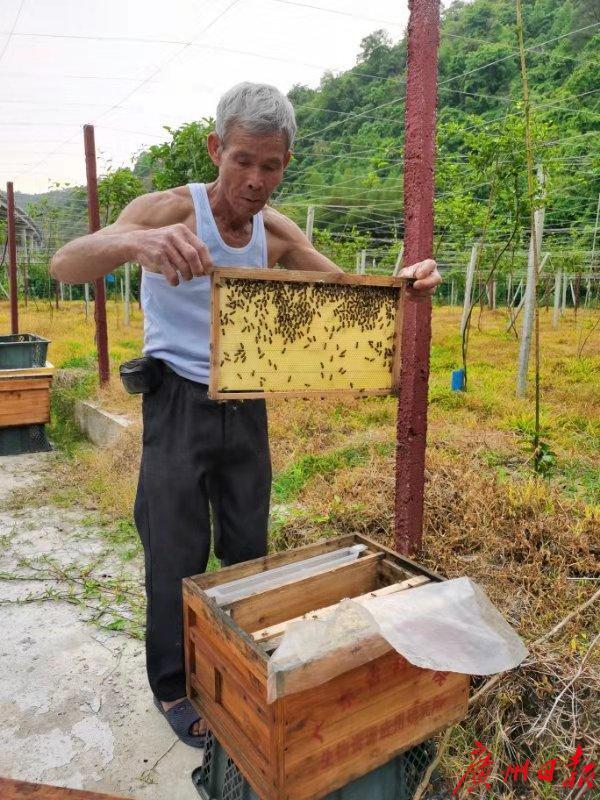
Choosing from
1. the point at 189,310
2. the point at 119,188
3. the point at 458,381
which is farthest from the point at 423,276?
the point at 119,188

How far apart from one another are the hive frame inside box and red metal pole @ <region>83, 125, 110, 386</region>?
6.78 m

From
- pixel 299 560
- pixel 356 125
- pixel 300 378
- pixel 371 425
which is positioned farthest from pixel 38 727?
pixel 356 125

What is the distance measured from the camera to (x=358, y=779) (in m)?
1.84

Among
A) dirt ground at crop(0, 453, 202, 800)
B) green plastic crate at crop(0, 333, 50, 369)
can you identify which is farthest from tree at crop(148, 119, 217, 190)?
dirt ground at crop(0, 453, 202, 800)

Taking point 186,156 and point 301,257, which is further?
point 186,156

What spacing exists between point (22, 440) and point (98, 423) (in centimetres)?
88

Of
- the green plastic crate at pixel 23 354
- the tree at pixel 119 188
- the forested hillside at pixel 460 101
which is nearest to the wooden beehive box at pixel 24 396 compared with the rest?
the green plastic crate at pixel 23 354

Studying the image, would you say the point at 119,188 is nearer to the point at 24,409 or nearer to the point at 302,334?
the point at 24,409

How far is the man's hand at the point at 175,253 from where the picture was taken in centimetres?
176

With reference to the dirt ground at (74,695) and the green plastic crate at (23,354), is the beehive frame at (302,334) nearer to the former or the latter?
the dirt ground at (74,695)

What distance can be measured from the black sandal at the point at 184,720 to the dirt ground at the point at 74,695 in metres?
0.05

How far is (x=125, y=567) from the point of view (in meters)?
4.09

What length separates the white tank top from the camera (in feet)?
7.16

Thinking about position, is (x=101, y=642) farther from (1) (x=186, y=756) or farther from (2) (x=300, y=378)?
(2) (x=300, y=378)
